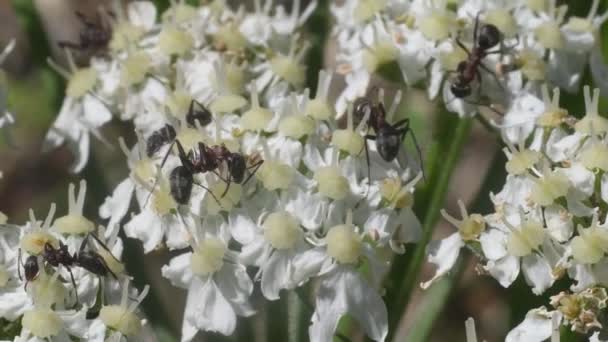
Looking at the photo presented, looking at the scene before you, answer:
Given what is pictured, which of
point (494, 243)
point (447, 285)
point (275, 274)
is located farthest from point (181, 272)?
point (447, 285)

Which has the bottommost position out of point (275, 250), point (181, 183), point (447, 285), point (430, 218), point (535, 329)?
point (447, 285)

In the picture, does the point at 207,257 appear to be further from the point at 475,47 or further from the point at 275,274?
the point at 475,47

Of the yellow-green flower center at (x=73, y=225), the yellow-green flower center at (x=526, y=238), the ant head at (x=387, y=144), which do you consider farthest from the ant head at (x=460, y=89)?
the yellow-green flower center at (x=73, y=225)

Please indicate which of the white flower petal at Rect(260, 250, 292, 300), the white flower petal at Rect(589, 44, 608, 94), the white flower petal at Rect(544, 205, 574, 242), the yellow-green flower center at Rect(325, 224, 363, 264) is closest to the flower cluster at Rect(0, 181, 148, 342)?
the white flower petal at Rect(260, 250, 292, 300)

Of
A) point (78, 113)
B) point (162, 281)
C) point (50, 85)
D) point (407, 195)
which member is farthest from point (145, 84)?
point (162, 281)

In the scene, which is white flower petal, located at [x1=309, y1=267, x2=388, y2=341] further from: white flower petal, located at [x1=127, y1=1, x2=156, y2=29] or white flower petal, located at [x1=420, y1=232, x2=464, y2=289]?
white flower petal, located at [x1=127, y1=1, x2=156, y2=29]

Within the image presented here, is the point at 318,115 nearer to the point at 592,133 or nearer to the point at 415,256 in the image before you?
the point at 415,256
